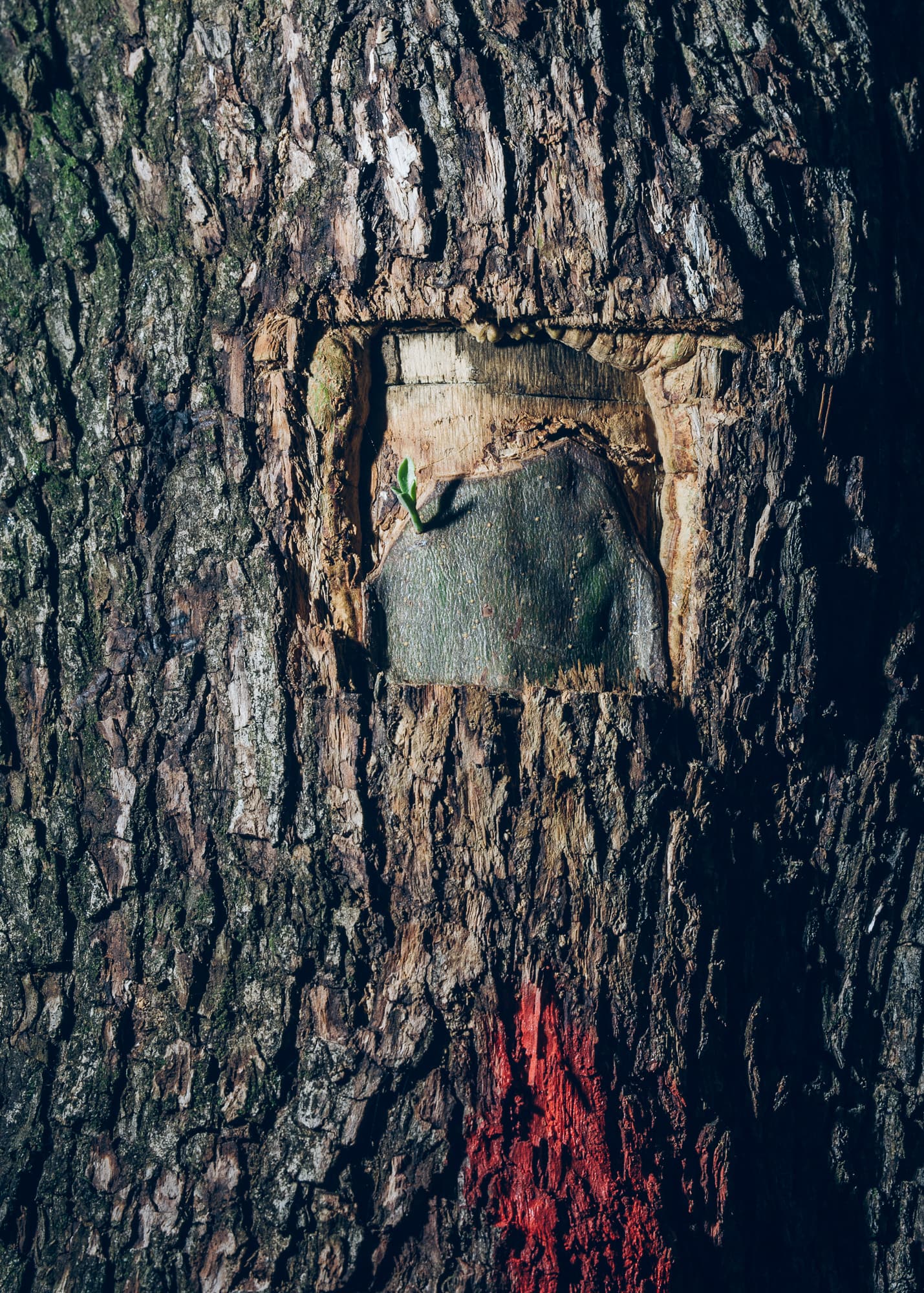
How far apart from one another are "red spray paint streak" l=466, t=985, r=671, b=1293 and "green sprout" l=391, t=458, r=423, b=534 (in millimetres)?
875

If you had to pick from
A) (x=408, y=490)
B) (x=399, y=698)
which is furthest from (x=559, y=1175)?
(x=408, y=490)

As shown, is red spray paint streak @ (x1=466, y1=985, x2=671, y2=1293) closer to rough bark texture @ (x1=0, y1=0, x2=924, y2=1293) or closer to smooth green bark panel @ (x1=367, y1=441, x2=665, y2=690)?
rough bark texture @ (x1=0, y1=0, x2=924, y2=1293)

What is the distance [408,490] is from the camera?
5.68ft

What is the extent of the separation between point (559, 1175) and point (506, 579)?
1.06m

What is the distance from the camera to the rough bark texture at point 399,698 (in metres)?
1.72

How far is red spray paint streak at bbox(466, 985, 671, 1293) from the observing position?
1.71m

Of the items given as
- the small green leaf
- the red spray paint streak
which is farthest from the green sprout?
the red spray paint streak

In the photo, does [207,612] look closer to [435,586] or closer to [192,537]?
[192,537]

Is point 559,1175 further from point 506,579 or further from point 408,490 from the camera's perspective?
point 408,490

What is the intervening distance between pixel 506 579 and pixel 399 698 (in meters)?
0.29

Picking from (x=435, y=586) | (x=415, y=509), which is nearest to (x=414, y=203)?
(x=415, y=509)

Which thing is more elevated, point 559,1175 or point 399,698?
point 399,698

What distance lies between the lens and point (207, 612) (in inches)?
71.6

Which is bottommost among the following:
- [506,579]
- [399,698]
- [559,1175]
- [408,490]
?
[559,1175]
